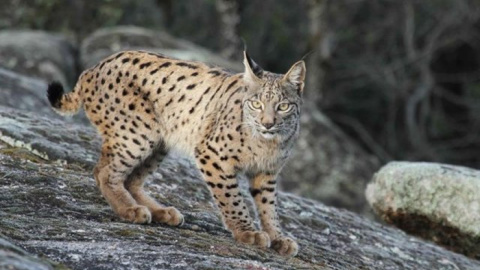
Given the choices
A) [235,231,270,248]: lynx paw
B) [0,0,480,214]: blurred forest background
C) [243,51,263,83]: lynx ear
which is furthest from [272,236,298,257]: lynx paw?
[0,0,480,214]: blurred forest background

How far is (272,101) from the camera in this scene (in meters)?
8.58

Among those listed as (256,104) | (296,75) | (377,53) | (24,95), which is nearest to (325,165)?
(24,95)

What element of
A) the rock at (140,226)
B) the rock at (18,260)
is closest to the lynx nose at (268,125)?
the rock at (140,226)

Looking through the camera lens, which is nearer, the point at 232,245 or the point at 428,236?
the point at 232,245

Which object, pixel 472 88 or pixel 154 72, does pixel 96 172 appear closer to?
pixel 154 72

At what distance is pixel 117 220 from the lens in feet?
27.2

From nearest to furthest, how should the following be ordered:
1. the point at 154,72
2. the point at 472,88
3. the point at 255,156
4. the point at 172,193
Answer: the point at 255,156
the point at 154,72
the point at 172,193
the point at 472,88

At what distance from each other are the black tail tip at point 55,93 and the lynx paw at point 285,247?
2373 millimetres

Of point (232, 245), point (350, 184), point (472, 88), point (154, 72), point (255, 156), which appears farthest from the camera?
point (472, 88)

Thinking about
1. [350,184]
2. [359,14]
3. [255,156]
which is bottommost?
[350,184]

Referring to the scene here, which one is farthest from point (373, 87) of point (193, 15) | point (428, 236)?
point (428, 236)

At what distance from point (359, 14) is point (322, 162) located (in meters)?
12.0

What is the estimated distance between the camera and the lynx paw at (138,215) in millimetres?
8359

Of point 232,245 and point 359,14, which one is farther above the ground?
point 359,14
